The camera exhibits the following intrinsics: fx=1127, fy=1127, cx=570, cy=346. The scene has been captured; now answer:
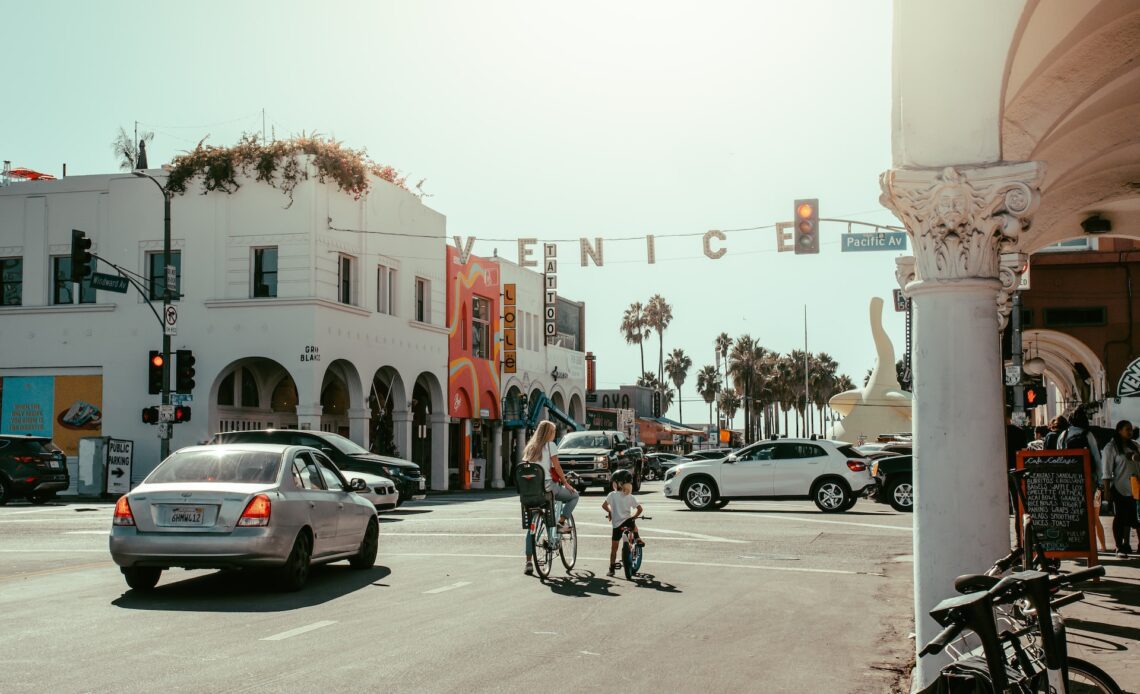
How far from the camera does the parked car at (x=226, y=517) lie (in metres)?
11.2

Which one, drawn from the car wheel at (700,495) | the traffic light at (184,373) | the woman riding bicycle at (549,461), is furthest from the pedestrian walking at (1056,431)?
the traffic light at (184,373)

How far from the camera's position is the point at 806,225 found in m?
23.9

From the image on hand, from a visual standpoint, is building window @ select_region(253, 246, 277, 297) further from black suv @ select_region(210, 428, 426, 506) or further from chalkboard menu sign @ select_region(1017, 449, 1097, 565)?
chalkboard menu sign @ select_region(1017, 449, 1097, 565)

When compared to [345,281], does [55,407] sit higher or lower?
lower

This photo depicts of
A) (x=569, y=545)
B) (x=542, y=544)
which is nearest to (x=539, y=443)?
(x=542, y=544)

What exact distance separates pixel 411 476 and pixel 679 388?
97.5 m

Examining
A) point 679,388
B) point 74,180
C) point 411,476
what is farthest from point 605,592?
point 679,388

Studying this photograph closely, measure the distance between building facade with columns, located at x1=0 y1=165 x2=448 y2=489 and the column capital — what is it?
2852cm

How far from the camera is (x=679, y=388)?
12256cm

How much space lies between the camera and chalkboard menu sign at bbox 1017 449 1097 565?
39.2ft

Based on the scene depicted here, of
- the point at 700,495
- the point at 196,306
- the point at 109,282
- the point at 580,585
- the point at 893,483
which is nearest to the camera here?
the point at 580,585

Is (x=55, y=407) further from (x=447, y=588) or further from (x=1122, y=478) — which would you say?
(x=1122, y=478)

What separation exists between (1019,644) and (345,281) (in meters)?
33.7

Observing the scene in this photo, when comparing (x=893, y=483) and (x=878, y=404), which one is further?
(x=878, y=404)
